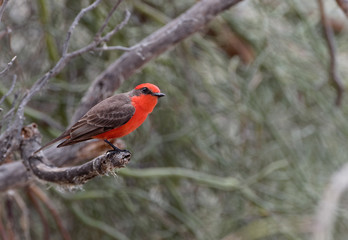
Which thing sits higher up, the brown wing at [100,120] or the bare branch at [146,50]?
the bare branch at [146,50]

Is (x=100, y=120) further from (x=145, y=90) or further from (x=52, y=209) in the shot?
(x=52, y=209)

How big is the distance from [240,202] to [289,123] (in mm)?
1366

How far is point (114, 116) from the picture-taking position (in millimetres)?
2371

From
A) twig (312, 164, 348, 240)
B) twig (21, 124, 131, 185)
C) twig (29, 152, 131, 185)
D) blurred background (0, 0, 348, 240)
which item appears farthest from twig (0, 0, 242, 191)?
twig (312, 164, 348, 240)

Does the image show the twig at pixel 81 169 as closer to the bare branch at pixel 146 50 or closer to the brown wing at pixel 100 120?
the brown wing at pixel 100 120

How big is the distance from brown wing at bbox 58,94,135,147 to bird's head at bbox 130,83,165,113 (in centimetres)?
5

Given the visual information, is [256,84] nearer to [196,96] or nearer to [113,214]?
[196,96]

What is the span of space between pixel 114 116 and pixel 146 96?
169 millimetres

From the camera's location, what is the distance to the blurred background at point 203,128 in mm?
4809

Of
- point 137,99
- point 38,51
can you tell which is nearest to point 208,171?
point 38,51

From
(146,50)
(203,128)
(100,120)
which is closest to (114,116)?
(100,120)

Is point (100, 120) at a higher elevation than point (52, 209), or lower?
higher

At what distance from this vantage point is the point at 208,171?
18.6 ft

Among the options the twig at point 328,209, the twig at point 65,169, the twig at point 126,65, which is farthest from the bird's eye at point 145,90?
the twig at point 328,209
